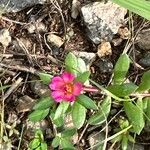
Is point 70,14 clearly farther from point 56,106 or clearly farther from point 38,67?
point 56,106

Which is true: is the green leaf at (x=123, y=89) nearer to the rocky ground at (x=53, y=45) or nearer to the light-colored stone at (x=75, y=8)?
the rocky ground at (x=53, y=45)

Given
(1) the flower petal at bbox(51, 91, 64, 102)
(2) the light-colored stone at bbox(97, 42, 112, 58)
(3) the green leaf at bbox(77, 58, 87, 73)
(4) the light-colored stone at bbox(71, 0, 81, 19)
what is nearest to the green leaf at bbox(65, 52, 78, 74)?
(3) the green leaf at bbox(77, 58, 87, 73)

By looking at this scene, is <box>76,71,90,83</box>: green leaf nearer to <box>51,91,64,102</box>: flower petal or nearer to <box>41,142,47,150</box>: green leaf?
<box>51,91,64,102</box>: flower petal

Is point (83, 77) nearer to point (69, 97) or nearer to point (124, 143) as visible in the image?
point (69, 97)

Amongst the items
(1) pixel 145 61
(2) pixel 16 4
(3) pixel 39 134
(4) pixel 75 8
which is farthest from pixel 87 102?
(2) pixel 16 4

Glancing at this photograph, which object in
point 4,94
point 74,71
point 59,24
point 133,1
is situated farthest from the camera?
point 59,24

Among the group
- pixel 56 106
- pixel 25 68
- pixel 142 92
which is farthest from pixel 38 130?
pixel 142 92

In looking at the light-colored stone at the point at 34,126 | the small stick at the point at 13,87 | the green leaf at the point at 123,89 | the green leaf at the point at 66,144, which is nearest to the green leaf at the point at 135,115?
the green leaf at the point at 123,89
